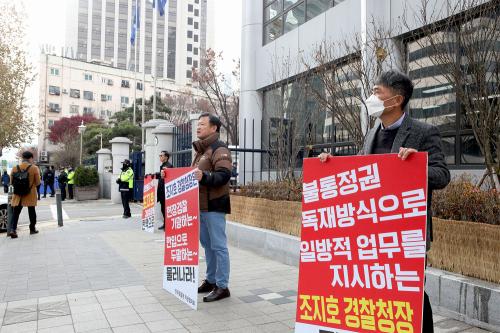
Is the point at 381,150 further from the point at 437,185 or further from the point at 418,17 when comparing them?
the point at 418,17

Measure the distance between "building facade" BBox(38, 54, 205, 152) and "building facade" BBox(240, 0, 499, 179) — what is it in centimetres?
4906

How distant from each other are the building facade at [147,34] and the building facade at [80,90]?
18.2 meters

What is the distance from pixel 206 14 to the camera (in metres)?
106

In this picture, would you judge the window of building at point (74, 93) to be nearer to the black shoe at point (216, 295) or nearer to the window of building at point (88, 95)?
the window of building at point (88, 95)

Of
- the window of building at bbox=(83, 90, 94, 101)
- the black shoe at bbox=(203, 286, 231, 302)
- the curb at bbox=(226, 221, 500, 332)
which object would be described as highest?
the window of building at bbox=(83, 90, 94, 101)

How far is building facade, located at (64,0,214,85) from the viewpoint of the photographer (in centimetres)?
9506

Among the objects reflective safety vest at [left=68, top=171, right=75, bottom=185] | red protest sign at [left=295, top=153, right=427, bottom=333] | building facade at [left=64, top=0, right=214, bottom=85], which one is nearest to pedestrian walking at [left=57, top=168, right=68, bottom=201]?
reflective safety vest at [left=68, top=171, right=75, bottom=185]

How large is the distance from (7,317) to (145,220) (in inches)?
226

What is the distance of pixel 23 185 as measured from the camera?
1002 cm

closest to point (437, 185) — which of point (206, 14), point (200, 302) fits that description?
point (200, 302)

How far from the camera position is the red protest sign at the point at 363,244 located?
8.63 feet

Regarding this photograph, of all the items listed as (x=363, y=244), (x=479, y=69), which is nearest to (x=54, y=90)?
(x=479, y=69)

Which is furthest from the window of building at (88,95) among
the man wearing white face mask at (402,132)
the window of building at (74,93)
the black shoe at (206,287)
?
the man wearing white face mask at (402,132)

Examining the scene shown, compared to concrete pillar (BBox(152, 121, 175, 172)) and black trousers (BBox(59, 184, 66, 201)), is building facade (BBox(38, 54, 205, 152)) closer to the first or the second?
black trousers (BBox(59, 184, 66, 201))
